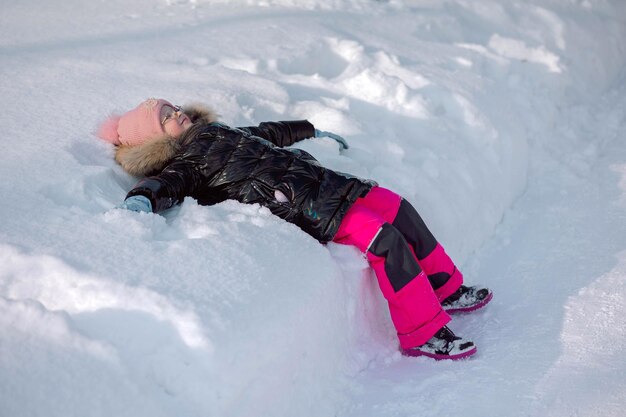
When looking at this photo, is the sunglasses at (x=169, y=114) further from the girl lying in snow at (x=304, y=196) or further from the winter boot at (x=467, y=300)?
the winter boot at (x=467, y=300)

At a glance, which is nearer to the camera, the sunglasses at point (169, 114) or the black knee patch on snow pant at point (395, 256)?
the black knee patch on snow pant at point (395, 256)

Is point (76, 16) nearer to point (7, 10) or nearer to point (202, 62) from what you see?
point (7, 10)

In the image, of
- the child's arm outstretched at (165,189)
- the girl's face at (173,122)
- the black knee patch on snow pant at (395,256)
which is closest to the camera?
the child's arm outstretched at (165,189)

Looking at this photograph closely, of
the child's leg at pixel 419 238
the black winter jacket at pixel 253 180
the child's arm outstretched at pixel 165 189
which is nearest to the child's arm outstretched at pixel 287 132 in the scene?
the black winter jacket at pixel 253 180

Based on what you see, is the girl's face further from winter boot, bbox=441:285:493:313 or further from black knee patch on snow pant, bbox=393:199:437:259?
winter boot, bbox=441:285:493:313

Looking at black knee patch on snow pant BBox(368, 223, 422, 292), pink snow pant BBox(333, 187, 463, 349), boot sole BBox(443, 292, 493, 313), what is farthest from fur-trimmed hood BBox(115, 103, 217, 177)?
boot sole BBox(443, 292, 493, 313)

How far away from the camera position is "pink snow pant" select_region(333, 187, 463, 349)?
101 inches

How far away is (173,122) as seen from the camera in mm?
2936

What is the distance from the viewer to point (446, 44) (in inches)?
201

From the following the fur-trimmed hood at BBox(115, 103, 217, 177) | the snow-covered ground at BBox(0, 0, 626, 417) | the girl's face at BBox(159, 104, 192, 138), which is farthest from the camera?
the girl's face at BBox(159, 104, 192, 138)

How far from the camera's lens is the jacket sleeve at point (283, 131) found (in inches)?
123

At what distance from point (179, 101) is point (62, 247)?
1438 millimetres

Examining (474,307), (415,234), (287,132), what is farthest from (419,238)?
(287,132)

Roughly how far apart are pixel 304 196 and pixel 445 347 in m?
0.82
